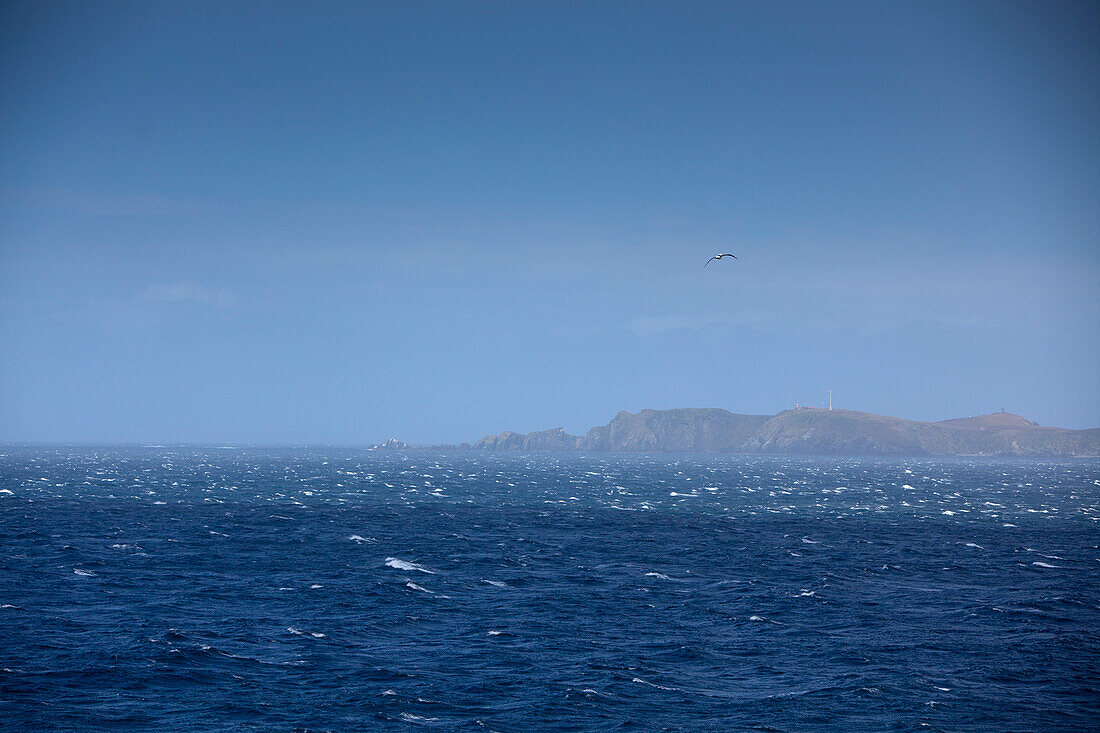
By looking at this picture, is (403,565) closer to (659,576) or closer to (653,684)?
(659,576)

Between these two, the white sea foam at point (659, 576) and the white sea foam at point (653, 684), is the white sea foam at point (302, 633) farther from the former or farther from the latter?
the white sea foam at point (659, 576)

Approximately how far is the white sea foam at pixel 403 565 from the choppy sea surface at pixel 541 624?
0.52 meters

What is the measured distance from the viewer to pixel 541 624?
4438 cm

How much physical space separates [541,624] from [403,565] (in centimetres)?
1935

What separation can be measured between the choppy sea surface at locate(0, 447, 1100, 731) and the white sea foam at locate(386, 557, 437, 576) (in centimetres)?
52

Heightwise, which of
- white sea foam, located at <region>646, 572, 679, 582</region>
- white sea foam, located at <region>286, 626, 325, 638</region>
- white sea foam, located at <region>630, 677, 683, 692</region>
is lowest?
white sea foam, located at <region>630, 677, 683, 692</region>

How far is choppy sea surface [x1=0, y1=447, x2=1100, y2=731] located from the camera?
104ft

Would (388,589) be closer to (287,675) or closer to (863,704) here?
(287,675)

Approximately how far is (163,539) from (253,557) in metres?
13.1

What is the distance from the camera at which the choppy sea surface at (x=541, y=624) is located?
31.8 m

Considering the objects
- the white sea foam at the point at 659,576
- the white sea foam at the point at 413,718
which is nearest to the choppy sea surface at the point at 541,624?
the white sea foam at the point at 413,718

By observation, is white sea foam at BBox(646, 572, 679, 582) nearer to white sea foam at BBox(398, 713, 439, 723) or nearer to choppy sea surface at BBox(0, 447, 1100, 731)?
choppy sea surface at BBox(0, 447, 1100, 731)

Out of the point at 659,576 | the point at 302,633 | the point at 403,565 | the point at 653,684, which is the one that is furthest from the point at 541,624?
the point at 403,565

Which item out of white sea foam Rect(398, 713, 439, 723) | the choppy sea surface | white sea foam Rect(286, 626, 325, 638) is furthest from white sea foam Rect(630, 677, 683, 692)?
white sea foam Rect(286, 626, 325, 638)
